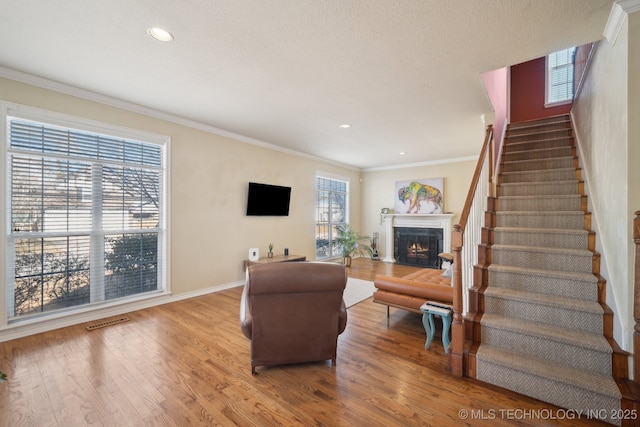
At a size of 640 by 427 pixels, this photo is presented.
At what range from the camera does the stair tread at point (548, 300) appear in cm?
208

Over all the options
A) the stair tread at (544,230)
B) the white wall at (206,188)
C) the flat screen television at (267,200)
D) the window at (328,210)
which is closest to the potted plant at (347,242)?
the window at (328,210)

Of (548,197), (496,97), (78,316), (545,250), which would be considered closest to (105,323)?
(78,316)

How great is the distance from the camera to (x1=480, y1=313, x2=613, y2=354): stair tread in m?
1.89

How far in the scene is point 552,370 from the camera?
1906mm

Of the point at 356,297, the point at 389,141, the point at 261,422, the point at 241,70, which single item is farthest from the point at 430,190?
the point at 261,422

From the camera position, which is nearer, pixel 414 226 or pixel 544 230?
pixel 544 230

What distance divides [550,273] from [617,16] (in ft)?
6.39

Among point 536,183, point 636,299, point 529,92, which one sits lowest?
point 636,299

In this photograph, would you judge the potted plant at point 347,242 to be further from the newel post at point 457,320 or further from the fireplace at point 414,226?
the newel post at point 457,320

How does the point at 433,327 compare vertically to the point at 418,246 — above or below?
below

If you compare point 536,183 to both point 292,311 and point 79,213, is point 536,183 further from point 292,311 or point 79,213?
point 79,213

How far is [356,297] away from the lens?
4219mm

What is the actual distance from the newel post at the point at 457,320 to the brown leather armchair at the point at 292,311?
0.93 meters

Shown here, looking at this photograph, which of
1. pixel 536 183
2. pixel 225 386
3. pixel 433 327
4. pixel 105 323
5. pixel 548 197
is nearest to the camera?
pixel 225 386
